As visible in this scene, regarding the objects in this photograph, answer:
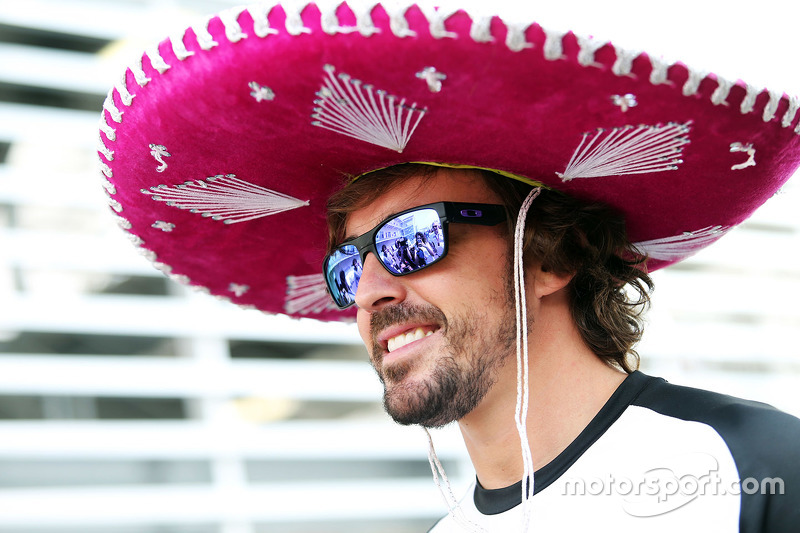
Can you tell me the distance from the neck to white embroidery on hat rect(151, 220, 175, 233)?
1.03 meters

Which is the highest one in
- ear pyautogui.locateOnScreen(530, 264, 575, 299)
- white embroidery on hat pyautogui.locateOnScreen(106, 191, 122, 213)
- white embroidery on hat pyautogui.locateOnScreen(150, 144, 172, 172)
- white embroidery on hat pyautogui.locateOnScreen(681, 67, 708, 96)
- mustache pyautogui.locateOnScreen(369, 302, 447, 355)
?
white embroidery on hat pyautogui.locateOnScreen(106, 191, 122, 213)

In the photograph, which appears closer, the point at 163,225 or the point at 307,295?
the point at 163,225

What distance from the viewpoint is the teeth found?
2.20 m

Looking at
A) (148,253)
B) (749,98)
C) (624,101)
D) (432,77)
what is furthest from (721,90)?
(148,253)

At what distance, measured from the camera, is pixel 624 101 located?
5.60 ft

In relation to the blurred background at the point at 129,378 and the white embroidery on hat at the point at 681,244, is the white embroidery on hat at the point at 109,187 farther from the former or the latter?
the blurred background at the point at 129,378

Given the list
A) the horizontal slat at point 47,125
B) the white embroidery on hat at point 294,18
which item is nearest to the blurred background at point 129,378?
the horizontal slat at point 47,125

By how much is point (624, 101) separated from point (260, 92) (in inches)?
30.7

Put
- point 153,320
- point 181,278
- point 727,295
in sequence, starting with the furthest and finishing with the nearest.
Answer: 1. point 727,295
2. point 153,320
3. point 181,278

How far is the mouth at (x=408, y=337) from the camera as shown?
2.20m

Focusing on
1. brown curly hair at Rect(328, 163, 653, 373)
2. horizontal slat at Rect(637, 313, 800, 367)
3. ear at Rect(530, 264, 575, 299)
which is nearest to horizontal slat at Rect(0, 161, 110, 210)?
brown curly hair at Rect(328, 163, 653, 373)

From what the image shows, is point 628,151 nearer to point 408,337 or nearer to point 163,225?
point 408,337

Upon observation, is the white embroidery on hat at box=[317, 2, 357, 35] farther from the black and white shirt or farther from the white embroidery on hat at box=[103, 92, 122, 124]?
the black and white shirt
